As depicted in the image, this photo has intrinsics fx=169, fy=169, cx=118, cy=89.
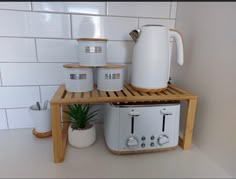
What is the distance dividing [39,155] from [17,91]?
308 mm

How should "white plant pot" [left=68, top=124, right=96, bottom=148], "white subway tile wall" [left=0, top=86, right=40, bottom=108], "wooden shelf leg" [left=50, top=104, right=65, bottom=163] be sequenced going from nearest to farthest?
"wooden shelf leg" [left=50, top=104, right=65, bottom=163] < "white plant pot" [left=68, top=124, right=96, bottom=148] < "white subway tile wall" [left=0, top=86, right=40, bottom=108]

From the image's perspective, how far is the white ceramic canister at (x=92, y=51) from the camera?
56 centimetres

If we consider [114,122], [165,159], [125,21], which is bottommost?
[165,159]

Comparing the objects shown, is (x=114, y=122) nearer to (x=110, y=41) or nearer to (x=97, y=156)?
(x=97, y=156)

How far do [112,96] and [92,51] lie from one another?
16 centimetres

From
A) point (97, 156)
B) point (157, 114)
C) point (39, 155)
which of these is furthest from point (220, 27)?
point (39, 155)

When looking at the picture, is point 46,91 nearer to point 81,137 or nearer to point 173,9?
point 81,137

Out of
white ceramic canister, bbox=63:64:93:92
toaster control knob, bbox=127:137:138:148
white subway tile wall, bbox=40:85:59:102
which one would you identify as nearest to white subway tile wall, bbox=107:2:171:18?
white ceramic canister, bbox=63:64:93:92

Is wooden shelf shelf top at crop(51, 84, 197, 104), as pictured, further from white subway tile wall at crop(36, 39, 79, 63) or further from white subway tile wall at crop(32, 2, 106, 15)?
white subway tile wall at crop(32, 2, 106, 15)

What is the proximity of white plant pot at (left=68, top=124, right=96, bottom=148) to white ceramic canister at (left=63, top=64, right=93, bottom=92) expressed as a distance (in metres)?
0.15

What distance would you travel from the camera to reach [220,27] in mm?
530

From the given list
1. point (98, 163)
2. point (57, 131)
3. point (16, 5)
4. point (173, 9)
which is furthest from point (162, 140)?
point (16, 5)

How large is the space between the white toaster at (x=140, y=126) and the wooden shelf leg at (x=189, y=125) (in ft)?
0.14

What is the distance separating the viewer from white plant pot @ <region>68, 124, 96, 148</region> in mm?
608
